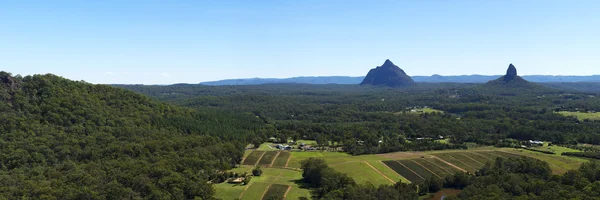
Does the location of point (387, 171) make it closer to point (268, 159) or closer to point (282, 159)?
point (282, 159)

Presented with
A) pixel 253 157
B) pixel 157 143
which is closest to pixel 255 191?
pixel 157 143

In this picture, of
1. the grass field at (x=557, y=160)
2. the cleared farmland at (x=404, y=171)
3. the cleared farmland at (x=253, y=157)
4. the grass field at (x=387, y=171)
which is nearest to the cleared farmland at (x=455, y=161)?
the cleared farmland at (x=404, y=171)

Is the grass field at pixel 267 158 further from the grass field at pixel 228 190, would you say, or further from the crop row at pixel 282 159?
the grass field at pixel 228 190

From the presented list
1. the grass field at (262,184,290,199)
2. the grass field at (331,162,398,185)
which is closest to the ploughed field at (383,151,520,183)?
the grass field at (331,162,398,185)

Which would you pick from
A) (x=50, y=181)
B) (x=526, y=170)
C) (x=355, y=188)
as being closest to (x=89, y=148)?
(x=50, y=181)

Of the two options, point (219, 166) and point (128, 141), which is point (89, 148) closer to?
point (128, 141)
